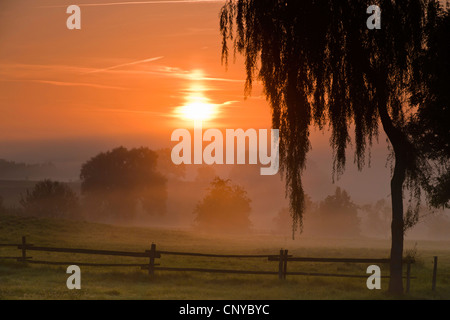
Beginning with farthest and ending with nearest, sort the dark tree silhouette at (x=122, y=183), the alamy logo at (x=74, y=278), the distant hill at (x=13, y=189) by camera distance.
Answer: the distant hill at (x=13, y=189)
the dark tree silhouette at (x=122, y=183)
the alamy logo at (x=74, y=278)

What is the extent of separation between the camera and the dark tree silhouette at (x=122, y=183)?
105 metres

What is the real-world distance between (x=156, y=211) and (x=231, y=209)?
1939 centimetres

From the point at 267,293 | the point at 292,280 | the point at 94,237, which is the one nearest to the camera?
the point at 267,293

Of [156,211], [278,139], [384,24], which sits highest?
[384,24]

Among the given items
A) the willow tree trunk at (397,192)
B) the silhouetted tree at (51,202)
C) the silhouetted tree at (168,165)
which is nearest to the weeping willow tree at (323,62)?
the willow tree trunk at (397,192)

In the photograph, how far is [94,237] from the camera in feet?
183

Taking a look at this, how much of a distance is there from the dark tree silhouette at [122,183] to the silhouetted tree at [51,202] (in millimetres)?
11644

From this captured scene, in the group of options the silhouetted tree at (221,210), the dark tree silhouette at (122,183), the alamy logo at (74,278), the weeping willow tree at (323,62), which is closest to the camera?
the weeping willow tree at (323,62)

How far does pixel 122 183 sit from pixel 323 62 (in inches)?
3578

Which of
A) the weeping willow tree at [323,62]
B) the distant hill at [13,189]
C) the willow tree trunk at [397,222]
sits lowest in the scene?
the distant hill at [13,189]

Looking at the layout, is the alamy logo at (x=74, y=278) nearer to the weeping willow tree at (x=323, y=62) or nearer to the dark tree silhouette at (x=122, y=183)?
the weeping willow tree at (x=323, y=62)
